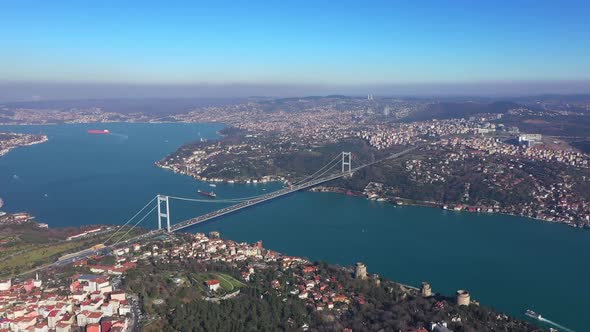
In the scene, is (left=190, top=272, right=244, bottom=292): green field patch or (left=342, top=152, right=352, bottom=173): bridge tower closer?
(left=190, top=272, right=244, bottom=292): green field patch

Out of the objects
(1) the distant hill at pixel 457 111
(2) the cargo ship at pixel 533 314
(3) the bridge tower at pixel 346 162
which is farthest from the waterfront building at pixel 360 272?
(1) the distant hill at pixel 457 111

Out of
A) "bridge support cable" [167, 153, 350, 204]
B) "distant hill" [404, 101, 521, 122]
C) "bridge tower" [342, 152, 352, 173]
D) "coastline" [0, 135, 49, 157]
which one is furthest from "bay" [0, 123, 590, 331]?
"distant hill" [404, 101, 521, 122]

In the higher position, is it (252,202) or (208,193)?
(252,202)

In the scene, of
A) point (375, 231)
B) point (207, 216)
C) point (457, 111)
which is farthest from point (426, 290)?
point (457, 111)

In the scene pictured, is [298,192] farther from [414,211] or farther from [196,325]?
[196,325]

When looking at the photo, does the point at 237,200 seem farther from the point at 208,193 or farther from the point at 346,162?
the point at 346,162

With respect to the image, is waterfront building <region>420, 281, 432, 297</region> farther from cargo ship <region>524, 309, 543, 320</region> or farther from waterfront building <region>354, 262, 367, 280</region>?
cargo ship <region>524, 309, 543, 320</region>

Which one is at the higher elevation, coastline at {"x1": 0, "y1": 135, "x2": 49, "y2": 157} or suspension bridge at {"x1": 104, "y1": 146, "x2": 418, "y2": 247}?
suspension bridge at {"x1": 104, "y1": 146, "x2": 418, "y2": 247}
